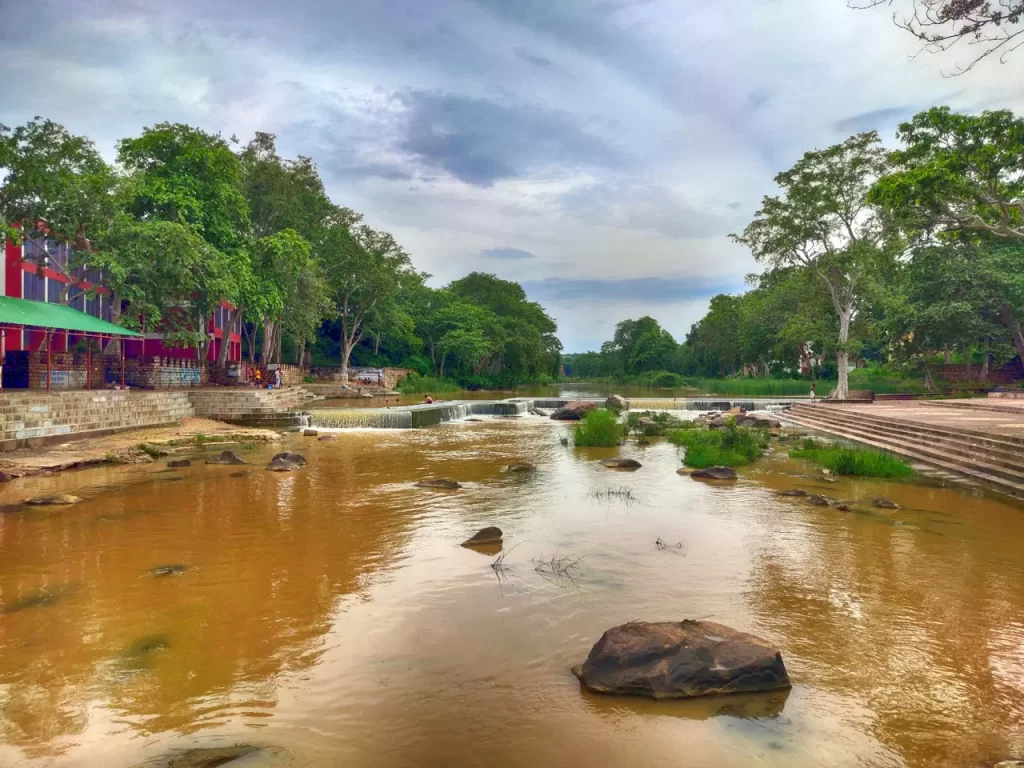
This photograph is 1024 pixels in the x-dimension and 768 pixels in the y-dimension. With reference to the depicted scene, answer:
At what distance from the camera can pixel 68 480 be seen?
12.7m

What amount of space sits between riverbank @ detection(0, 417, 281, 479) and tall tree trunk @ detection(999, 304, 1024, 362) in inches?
1362

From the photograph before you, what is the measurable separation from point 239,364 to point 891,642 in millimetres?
32845

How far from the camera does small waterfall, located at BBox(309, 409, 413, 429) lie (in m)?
25.0

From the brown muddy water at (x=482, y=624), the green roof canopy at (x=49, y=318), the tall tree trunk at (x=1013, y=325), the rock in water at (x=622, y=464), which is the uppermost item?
the tall tree trunk at (x=1013, y=325)

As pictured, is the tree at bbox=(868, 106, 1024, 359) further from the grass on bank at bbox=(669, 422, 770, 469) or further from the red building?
the red building

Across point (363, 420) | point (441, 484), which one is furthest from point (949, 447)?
point (363, 420)

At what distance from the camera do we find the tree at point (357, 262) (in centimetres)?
4097

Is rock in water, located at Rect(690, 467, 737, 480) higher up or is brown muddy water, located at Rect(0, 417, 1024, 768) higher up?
rock in water, located at Rect(690, 467, 737, 480)

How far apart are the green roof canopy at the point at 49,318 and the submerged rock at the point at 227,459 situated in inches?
294

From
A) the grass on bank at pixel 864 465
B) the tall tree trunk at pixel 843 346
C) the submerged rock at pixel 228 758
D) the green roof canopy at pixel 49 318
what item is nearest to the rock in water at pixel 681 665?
the submerged rock at pixel 228 758

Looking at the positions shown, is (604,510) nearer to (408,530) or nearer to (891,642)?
(408,530)

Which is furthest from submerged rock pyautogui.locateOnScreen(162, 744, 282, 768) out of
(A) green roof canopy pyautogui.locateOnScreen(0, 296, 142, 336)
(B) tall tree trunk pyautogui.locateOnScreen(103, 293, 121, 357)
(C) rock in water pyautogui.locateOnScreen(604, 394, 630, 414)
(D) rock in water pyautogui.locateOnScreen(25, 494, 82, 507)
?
(C) rock in water pyautogui.locateOnScreen(604, 394, 630, 414)

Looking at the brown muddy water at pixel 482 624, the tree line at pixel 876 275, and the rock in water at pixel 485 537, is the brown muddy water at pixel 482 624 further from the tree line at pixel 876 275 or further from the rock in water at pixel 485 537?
the tree line at pixel 876 275

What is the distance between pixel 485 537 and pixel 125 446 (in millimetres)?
12857
